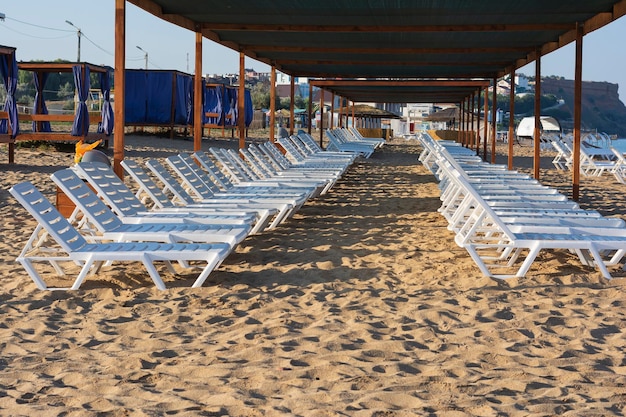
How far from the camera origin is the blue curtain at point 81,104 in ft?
58.6

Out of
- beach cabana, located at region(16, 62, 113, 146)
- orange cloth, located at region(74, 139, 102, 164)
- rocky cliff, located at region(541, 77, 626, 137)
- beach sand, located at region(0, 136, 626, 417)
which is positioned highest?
rocky cliff, located at region(541, 77, 626, 137)

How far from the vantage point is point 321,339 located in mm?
4035

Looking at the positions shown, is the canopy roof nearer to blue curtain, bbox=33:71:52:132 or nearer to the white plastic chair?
the white plastic chair

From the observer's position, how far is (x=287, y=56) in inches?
584

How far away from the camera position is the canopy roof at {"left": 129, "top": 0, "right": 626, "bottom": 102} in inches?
345

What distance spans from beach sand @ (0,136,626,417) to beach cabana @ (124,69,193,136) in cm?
1916

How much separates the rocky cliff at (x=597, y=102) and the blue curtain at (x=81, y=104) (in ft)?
414

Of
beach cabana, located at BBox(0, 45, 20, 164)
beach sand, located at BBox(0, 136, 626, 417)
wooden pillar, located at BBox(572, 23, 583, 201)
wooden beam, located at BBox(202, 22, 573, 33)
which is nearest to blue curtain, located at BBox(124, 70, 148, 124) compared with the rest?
beach cabana, located at BBox(0, 45, 20, 164)

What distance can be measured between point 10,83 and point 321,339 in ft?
41.3

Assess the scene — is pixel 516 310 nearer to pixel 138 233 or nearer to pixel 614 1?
pixel 138 233

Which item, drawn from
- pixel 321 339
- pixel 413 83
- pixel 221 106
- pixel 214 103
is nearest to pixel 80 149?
pixel 321 339

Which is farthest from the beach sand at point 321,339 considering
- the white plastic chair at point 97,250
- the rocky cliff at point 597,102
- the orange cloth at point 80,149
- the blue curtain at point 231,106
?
→ the rocky cliff at point 597,102

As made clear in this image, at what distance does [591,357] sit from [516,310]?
0.87 meters

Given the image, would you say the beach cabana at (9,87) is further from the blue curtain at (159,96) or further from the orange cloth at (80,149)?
the blue curtain at (159,96)
